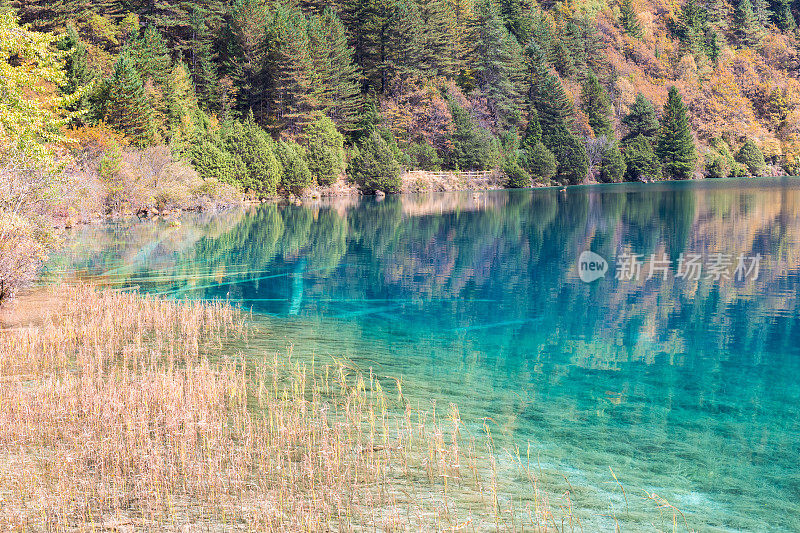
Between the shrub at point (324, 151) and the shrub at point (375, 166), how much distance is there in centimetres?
201

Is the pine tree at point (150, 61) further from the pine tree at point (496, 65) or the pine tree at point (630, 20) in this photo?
the pine tree at point (630, 20)

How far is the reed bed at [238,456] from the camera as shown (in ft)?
25.8

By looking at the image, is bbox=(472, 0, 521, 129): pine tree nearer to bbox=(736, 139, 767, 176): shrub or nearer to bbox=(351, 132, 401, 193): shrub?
bbox=(351, 132, 401, 193): shrub

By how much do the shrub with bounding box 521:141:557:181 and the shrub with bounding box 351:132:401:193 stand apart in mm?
29401

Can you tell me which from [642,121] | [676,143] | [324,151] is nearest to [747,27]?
[642,121]

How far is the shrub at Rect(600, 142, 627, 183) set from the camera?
11462 centimetres

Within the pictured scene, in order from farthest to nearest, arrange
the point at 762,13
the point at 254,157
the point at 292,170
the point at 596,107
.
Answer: the point at 762,13 → the point at 596,107 → the point at 292,170 → the point at 254,157

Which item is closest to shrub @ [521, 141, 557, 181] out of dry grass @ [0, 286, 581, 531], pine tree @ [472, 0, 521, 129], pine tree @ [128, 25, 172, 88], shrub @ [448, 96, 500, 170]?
shrub @ [448, 96, 500, 170]

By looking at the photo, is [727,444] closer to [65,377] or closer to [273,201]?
[65,377]

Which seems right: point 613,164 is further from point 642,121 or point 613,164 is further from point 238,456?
point 238,456

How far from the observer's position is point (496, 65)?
11712cm

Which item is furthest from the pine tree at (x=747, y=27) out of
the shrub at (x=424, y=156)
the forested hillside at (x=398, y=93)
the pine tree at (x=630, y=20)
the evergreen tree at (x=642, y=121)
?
the shrub at (x=424, y=156)

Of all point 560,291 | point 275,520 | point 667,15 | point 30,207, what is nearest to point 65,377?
point 275,520

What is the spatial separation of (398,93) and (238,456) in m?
98.0
